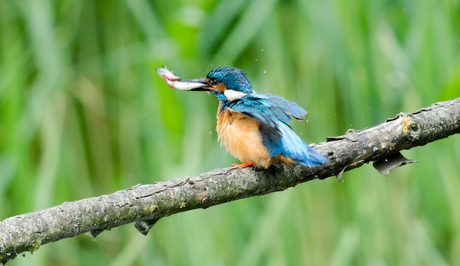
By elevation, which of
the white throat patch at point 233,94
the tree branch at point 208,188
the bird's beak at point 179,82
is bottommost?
the tree branch at point 208,188

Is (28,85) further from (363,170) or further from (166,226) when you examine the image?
(363,170)

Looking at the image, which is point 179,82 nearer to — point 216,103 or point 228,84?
point 228,84

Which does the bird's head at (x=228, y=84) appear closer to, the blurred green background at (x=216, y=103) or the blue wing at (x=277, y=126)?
the blue wing at (x=277, y=126)

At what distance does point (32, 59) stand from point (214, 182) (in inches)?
49.1

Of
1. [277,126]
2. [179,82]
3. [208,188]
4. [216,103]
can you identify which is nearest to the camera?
[208,188]

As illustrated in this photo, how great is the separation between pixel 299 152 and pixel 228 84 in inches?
13.4

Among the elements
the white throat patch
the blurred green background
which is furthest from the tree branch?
the blurred green background

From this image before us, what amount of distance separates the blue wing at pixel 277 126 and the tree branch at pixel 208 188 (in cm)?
6

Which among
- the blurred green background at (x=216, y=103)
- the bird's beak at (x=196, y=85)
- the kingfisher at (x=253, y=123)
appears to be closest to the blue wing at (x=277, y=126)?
the kingfisher at (x=253, y=123)

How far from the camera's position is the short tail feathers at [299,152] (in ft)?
2.68

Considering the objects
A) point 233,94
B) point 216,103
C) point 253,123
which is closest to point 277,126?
point 253,123

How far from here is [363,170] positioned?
1.63 metres

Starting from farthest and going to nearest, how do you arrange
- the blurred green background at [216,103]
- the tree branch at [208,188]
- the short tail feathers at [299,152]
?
Answer: the blurred green background at [216,103], the short tail feathers at [299,152], the tree branch at [208,188]

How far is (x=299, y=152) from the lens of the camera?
823mm
